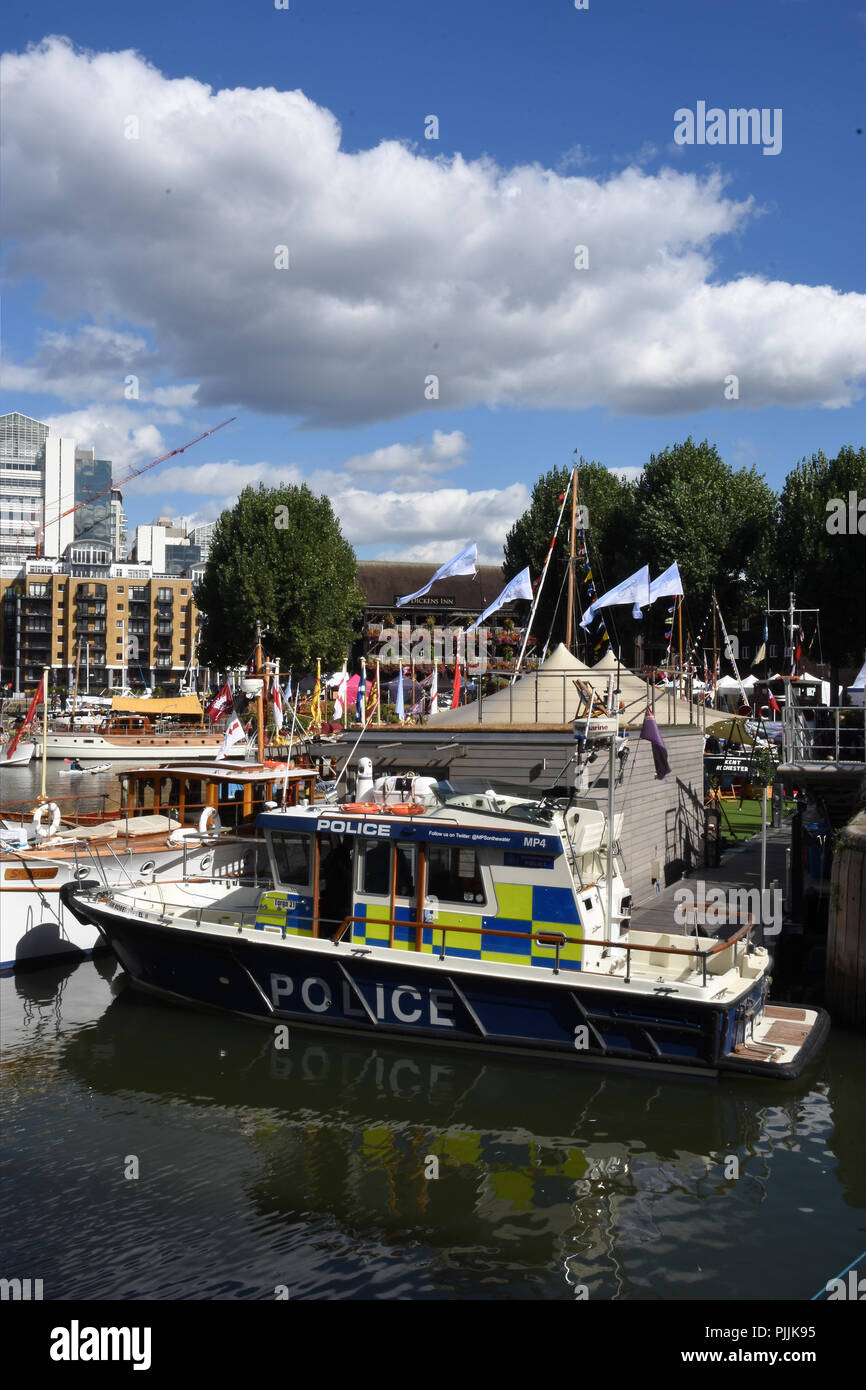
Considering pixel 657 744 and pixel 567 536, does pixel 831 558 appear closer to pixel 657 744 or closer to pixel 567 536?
pixel 567 536

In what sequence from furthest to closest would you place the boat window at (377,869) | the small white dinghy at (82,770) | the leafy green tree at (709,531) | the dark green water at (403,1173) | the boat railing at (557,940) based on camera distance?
the small white dinghy at (82,770) → the leafy green tree at (709,531) → the boat window at (377,869) → the boat railing at (557,940) → the dark green water at (403,1173)

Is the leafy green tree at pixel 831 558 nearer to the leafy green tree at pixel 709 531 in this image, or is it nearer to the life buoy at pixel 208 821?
the leafy green tree at pixel 709 531

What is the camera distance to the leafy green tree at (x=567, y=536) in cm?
6278

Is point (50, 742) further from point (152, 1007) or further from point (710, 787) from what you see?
point (152, 1007)

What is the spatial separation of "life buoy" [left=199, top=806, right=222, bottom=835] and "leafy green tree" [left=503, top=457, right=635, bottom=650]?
131 feet

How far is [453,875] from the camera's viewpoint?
15492mm

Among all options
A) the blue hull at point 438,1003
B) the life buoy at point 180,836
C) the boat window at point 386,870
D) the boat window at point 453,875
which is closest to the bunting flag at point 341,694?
the life buoy at point 180,836

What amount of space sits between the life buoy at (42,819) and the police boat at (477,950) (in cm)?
684

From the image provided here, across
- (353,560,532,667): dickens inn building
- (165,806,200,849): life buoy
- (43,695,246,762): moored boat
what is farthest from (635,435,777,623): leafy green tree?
(165,806,200,849): life buoy

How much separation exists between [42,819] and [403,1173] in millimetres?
15353

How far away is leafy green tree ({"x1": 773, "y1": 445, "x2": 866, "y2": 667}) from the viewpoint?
48844mm

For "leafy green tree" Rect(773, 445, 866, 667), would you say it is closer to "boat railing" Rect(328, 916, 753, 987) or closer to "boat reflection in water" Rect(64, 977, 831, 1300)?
"boat railing" Rect(328, 916, 753, 987)
